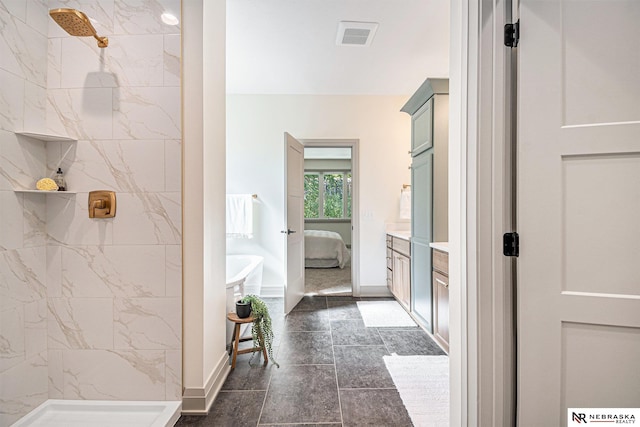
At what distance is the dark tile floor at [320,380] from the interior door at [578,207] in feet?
3.05

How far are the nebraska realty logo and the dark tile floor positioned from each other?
82cm

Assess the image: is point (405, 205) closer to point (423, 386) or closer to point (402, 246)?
point (402, 246)

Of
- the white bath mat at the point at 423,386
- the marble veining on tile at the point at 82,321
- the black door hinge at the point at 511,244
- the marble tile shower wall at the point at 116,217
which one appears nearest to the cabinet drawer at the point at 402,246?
the white bath mat at the point at 423,386

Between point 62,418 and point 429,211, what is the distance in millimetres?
2896

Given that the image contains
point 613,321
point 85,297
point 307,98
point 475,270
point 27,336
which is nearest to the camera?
point 613,321

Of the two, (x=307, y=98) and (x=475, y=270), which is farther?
(x=307, y=98)

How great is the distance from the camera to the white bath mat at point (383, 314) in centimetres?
308

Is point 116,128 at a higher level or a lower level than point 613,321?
higher

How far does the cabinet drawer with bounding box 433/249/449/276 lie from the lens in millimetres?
2318

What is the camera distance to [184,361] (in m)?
1.73

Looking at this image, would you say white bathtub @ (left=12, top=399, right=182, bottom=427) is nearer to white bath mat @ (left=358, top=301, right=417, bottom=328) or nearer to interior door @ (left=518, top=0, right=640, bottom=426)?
interior door @ (left=518, top=0, right=640, bottom=426)

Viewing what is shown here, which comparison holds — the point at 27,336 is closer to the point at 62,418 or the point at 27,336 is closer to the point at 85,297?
the point at 85,297

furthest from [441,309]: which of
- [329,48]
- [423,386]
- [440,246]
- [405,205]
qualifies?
[329,48]

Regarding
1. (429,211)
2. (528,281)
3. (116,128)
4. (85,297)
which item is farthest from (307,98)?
(528,281)
